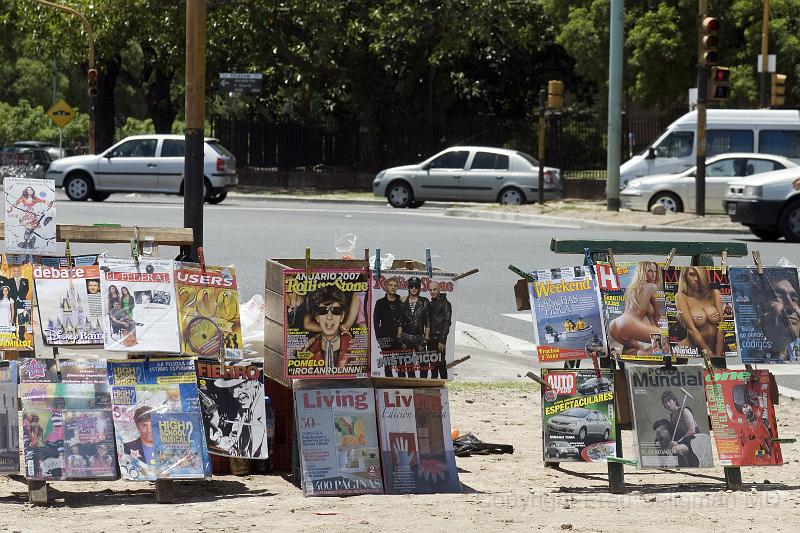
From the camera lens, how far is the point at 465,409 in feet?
27.5

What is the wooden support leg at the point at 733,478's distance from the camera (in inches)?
251

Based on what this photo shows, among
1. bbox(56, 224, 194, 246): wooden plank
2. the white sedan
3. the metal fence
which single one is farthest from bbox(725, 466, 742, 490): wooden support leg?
the metal fence

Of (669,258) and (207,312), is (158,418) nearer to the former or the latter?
(207,312)

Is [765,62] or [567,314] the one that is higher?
[765,62]

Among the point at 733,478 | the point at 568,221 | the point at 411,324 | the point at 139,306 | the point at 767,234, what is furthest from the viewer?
the point at 568,221

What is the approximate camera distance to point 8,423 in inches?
234

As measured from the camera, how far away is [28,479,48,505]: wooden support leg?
5.78 meters

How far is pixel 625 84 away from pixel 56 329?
3270 centimetres

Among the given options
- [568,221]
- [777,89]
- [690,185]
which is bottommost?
[568,221]

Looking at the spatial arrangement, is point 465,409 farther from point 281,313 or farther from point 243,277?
point 243,277

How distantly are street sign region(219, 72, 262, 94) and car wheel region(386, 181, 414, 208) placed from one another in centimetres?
663

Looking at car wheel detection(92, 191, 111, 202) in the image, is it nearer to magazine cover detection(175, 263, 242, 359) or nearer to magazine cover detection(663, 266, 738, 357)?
magazine cover detection(175, 263, 242, 359)

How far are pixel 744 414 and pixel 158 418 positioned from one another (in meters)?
2.72

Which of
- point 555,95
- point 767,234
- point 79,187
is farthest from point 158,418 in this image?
point 79,187
